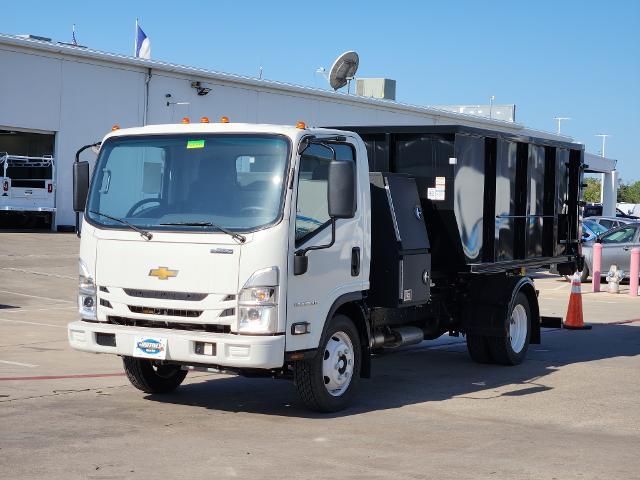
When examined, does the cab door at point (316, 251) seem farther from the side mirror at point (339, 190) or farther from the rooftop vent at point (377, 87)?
the rooftop vent at point (377, 87)

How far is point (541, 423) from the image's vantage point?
31.1 feet

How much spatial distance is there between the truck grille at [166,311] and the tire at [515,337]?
4.83 m

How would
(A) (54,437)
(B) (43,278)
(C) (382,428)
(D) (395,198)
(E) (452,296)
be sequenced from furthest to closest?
(B) (43,278) → (E) (452,296) → (D) (395,198) → (C) (382,428) → (A) (54,437)

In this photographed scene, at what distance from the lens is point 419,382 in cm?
1170

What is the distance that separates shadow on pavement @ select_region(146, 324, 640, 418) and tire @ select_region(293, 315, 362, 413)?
5.9 inches

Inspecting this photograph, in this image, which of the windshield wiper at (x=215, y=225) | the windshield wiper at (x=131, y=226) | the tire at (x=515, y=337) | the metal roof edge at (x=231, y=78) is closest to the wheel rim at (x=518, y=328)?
the tire at (x=515, y=337)

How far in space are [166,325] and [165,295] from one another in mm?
265

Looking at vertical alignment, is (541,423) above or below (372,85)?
below

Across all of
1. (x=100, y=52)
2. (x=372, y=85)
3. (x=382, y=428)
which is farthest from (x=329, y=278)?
(x=372, y=85)

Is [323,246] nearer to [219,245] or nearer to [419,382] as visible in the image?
[219,245]

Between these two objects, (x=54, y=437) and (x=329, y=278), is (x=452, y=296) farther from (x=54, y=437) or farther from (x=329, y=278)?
(x=54, y=437)

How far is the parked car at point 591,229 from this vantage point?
29.6m

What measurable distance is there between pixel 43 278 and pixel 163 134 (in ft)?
42.5

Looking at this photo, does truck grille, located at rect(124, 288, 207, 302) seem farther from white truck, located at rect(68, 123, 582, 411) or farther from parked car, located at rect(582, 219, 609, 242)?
parked car, located at rect(582, 219, 609, 242)
